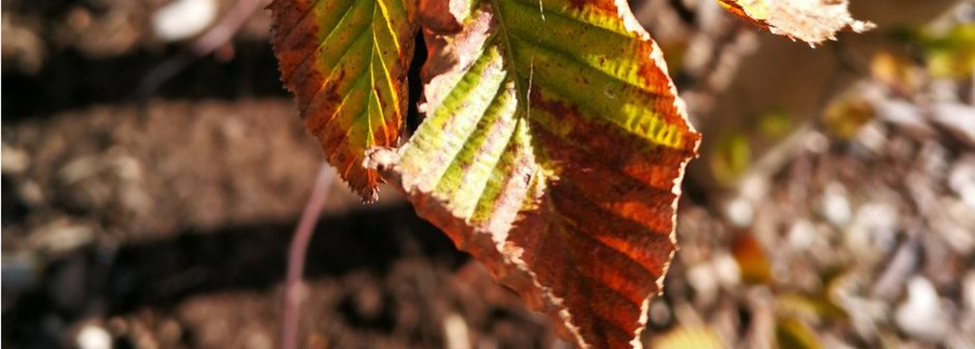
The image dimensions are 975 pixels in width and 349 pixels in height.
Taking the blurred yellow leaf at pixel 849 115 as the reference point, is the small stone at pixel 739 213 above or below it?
below

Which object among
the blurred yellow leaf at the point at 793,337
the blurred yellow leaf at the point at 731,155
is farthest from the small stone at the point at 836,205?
the blurred yellow leaf at the point at 793,337

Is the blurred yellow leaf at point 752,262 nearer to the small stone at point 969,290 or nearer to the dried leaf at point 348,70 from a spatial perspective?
the small stone at point 969,290

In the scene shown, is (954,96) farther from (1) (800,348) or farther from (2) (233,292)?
(2) (233,292)

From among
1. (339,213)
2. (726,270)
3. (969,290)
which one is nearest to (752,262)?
(726,270)

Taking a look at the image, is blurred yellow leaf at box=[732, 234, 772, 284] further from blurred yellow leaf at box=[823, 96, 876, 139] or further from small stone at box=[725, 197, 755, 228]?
blurred yellow leaf at box=[823, 96, 876, 139]

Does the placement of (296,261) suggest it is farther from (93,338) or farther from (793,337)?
(793,337)

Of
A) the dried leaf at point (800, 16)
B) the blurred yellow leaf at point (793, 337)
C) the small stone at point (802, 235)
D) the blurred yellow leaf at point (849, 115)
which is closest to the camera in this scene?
the dried leaf at point (800, 16)

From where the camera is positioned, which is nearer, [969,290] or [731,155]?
[731,155]
